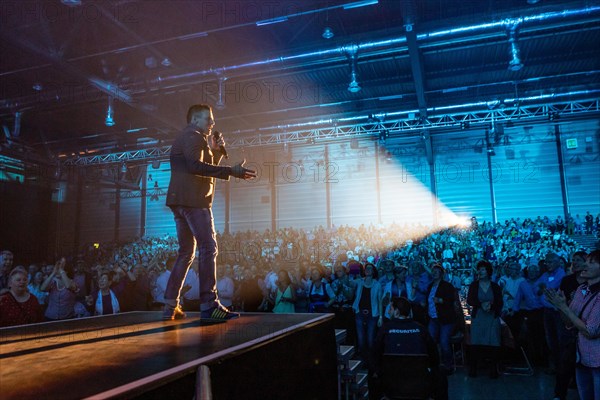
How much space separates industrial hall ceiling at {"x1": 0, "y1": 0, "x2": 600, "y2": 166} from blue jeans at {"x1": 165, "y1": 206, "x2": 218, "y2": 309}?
5.00 m

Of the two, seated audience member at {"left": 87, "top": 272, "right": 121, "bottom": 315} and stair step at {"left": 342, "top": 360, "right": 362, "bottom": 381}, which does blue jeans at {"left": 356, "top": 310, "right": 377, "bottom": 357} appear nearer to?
stair step at {"left": 342, "top": 360, "right": 362, "bottom": 381}

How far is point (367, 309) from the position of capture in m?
6.72

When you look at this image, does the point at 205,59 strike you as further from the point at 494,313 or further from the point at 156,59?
the point at 494,313

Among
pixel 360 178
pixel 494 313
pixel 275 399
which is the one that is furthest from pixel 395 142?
pixel 275 399

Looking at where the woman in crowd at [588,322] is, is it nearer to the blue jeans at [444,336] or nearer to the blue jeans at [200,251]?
the blue jeans at [200,251]

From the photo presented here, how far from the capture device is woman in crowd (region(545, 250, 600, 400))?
9.71ft

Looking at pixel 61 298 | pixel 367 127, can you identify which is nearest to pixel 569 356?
pixel 61 298

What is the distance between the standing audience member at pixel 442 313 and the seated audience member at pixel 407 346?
264 centimetres

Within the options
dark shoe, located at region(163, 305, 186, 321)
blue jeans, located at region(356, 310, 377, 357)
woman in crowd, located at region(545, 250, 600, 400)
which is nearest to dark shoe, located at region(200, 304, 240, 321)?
dark shoe, located at region(163, 305, 186, 321)

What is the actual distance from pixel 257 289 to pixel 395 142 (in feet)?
39.4

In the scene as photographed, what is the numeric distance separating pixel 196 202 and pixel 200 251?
0.38m

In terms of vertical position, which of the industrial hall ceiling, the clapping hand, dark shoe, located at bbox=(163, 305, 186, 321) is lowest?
dark shoe, located at bbox=(163, 305, 186, 321)

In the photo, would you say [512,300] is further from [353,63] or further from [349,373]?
[353,63]

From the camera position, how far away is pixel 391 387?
11.0ft
